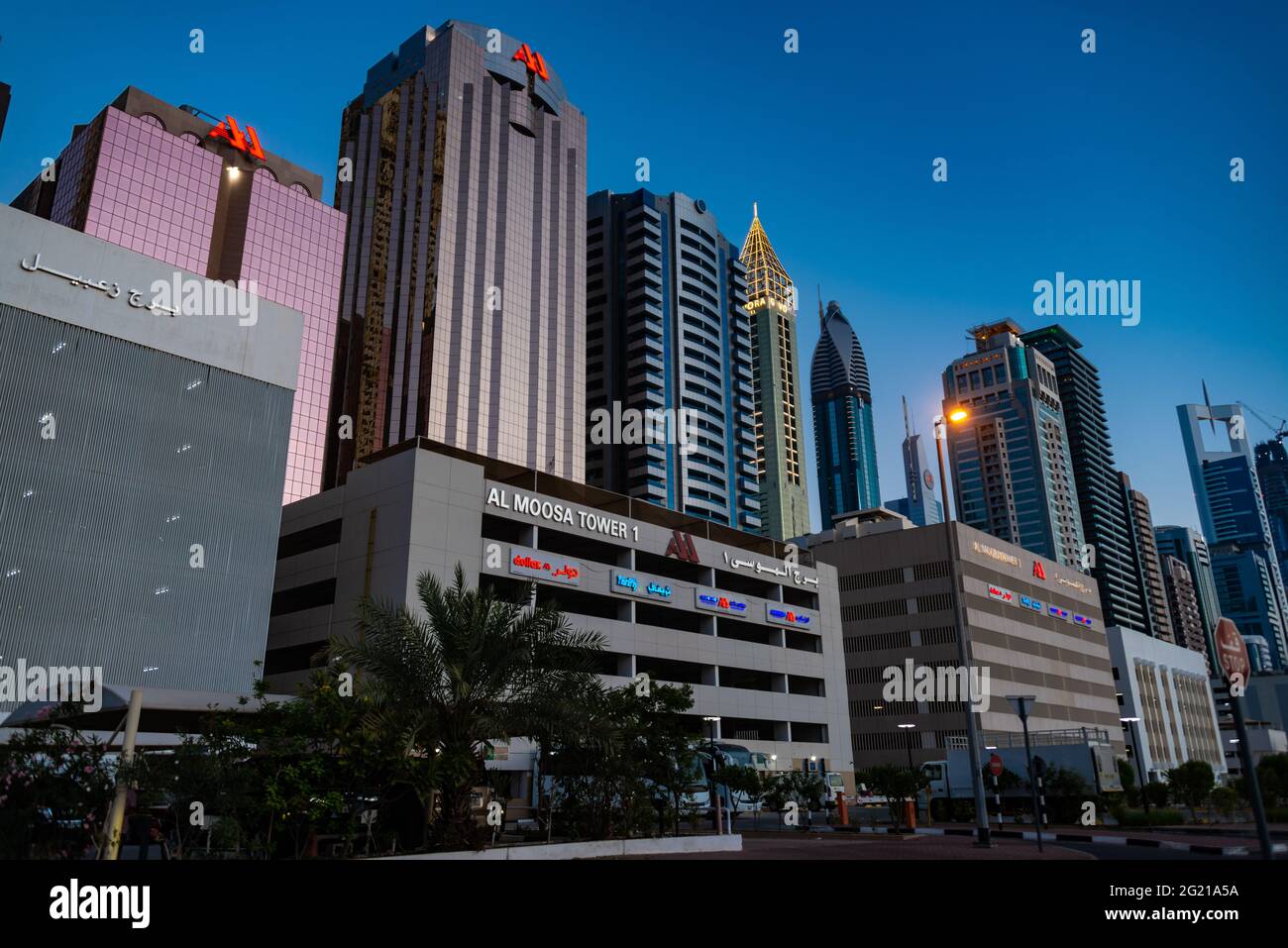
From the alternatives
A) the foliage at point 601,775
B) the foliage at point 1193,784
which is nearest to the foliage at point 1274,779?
the foliage at point 1193,784

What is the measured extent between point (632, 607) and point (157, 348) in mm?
34497

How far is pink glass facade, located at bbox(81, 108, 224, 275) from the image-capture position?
12975 cm

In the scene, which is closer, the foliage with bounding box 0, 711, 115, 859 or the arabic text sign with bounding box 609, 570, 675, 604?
the foliage with bounding box 0, 711, 115, 859

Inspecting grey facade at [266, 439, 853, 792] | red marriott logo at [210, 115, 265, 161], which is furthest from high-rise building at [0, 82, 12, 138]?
grey facade at [266, 439, 853, 792]

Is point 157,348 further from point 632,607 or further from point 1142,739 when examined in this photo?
point 1142,739

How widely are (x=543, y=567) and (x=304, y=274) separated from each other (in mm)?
111122

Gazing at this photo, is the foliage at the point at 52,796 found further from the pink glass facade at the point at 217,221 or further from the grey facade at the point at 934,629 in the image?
the pink glass facade at the point at 217,221

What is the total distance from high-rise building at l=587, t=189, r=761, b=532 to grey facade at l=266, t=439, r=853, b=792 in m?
68.4

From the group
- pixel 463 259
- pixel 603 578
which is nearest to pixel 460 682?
pixel 603 578

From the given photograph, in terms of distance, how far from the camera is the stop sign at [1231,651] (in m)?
8.75

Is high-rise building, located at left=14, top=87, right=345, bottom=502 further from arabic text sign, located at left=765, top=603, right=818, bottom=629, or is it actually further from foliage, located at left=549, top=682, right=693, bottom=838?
foliage, located at left=549, top=682, right=693, bottom=838
